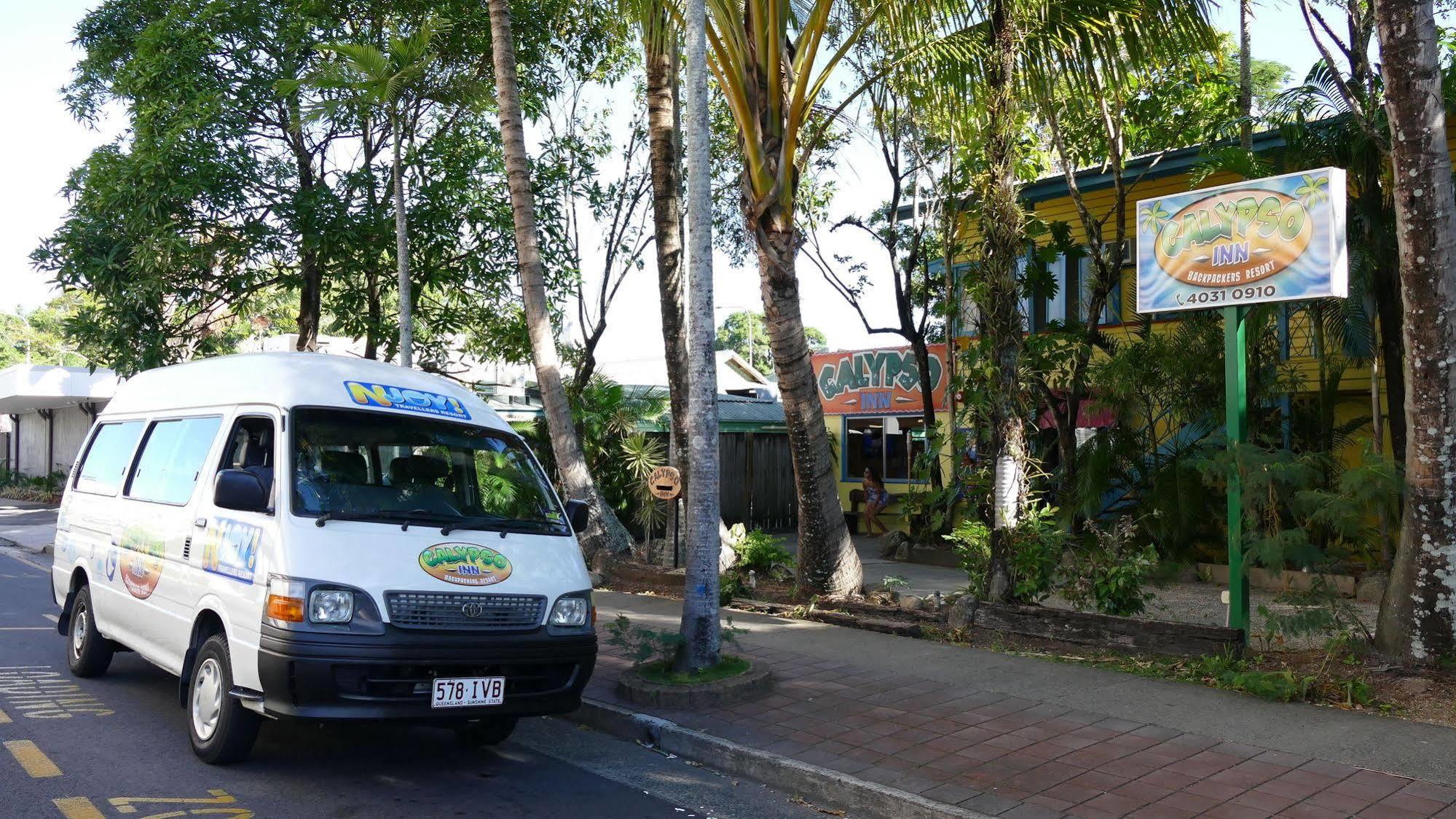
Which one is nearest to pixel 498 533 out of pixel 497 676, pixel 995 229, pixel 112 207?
pixel 497 676

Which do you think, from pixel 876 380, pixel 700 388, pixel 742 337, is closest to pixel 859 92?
pixel 700 388

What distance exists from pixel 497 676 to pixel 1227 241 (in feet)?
19.4

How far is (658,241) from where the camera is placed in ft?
40.0

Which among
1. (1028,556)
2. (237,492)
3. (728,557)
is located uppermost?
(237,492)

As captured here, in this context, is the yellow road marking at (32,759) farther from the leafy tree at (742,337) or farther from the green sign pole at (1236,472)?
the leafy tree at (742,337)

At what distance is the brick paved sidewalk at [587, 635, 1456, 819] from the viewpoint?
16.6ft

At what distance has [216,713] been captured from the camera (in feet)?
18.7

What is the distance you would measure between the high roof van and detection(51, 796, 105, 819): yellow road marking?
658mm

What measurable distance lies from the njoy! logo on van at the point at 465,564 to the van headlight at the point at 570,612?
36 centimetres

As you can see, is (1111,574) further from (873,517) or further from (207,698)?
(873,517)

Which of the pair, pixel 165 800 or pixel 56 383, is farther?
pixel 56 383

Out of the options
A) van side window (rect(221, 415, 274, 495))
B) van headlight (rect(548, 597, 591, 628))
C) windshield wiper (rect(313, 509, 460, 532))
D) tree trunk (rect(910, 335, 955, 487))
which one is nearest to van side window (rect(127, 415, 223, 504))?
van side window (rect(221, 415, 274, 495))

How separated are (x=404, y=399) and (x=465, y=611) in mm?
1624

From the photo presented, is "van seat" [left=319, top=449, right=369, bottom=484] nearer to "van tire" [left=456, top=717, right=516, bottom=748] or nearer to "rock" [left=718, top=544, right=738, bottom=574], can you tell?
"van tire" [left=456, top=717, right=516, bottom=748]
